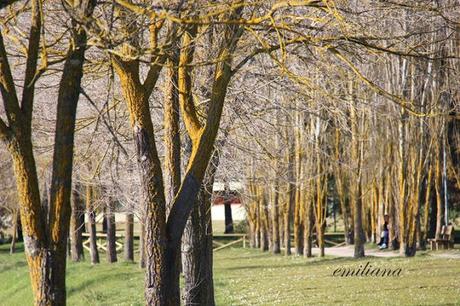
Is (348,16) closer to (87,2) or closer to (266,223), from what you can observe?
(87,2)

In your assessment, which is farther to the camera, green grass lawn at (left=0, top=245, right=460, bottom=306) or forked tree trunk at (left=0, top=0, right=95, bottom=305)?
green grass lawn at (left=0, top=245, right=460, bottom=306)

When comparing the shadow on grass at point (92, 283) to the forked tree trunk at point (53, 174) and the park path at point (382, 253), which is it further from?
the forked tree trunk at point (53, 174)

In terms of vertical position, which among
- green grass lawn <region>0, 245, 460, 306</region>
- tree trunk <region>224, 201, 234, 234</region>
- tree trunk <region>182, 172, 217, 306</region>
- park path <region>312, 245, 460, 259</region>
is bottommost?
green grass lawn <region>0, 245, 460, 306</region>

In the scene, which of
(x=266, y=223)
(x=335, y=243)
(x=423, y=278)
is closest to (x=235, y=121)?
(x=423, y=278)

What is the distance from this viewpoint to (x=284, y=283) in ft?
76.1

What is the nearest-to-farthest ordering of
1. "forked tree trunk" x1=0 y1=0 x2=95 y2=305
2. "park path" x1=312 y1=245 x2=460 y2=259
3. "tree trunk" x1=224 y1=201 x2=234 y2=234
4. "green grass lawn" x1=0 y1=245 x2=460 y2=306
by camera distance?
"forked tree trunk" x1=0 y1=0 x2=95 y2=305 → "green grass lawn" x1=0 y1=245 x2=460 y2=306 → "park path" x1=312 y1=245 x2=460 y2=259 → "tree trunk" x1=224 y1=201 x2=234 y2=234

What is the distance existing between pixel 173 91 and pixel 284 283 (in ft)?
40.6

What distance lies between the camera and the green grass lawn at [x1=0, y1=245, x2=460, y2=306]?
18547 millimetres

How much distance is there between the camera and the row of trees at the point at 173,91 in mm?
7852

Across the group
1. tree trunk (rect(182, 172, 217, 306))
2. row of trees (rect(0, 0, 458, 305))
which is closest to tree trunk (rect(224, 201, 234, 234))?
row of trees (rect(0, 0, 458, 305))

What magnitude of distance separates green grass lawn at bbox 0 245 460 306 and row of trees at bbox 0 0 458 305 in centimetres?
300

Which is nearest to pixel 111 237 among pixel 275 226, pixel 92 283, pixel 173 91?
pixel 275 226

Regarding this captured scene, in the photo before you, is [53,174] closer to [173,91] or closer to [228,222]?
[173,91]

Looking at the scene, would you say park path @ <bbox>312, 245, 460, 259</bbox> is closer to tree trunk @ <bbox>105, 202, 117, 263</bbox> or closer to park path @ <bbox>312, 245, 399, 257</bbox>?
park path @ <bbox>312, 245, 399, 257</bbox>
